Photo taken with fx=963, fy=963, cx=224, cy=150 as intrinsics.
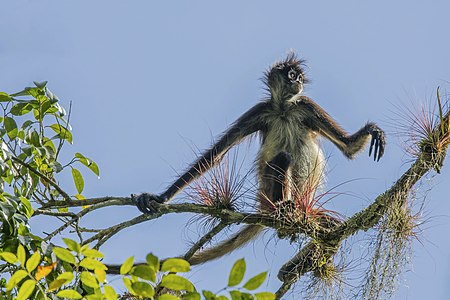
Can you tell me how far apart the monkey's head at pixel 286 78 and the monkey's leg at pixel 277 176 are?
3.17 ft

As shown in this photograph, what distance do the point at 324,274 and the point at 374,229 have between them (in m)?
0.45

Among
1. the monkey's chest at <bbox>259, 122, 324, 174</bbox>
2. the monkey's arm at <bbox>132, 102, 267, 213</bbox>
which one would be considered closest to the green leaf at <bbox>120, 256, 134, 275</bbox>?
the monkey's arm at <bbox>132, 102, 267, 213</bbox>

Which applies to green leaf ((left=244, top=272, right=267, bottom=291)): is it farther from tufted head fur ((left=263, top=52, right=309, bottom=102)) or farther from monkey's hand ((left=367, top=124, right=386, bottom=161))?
tufted head fur ((left=263, top=52, right=309, bottom=102))

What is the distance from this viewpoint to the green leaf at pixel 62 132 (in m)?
5.04

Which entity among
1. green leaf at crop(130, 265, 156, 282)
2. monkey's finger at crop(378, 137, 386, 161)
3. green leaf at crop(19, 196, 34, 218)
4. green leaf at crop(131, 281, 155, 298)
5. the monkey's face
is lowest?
green leaf at crop(131, 281, 155, 298)

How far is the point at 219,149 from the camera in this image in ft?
22.7

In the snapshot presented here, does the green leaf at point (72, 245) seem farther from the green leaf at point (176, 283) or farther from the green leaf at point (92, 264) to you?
the green leaf at point (176, 283)

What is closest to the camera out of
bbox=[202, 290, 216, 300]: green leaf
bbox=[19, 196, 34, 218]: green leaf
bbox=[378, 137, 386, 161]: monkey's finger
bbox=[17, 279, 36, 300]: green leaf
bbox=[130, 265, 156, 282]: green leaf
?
bbox=[202, 290, 216, 300]: green leaf

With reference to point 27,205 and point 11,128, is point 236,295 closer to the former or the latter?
point 27,205

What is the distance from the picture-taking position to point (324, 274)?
5211mm

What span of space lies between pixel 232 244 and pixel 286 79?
159 cm

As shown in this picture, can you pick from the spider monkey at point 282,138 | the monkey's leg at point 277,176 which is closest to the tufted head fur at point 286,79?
the spider monkey at point 282,138

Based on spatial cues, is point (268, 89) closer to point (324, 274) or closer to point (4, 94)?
point (324, 274)

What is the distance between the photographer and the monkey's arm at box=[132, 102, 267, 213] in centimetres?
624
